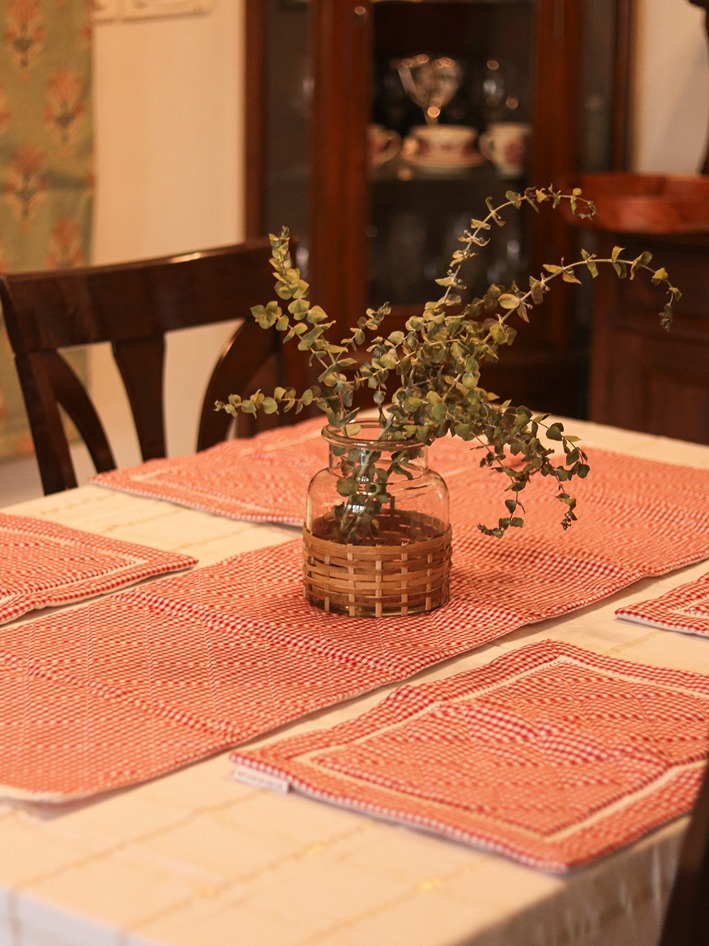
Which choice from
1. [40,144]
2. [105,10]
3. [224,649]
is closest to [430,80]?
[105,10]

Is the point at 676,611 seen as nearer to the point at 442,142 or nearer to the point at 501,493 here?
the point at 501,493

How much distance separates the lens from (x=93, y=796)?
2.89 ft

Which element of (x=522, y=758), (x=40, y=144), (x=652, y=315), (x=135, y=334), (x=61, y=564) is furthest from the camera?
(x=40, y=144)

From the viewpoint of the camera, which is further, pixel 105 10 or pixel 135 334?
pixel 105 10

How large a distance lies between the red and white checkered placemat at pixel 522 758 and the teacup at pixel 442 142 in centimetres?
216

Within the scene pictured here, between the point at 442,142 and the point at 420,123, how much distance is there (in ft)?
0.20

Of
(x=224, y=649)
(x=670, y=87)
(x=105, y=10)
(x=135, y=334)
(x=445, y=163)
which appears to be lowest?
(x=224, y=649)

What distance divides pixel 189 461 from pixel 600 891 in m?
0.94

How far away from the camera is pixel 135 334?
180cm

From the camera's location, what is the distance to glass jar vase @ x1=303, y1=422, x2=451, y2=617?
1.16 meters

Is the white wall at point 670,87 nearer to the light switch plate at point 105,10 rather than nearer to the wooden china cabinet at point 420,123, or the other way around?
the wooden china cabinet at point 420,123

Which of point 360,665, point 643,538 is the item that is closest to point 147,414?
point 643,538

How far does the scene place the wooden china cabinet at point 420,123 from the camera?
9.55 ft

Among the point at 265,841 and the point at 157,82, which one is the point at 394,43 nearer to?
the point at 157,82
